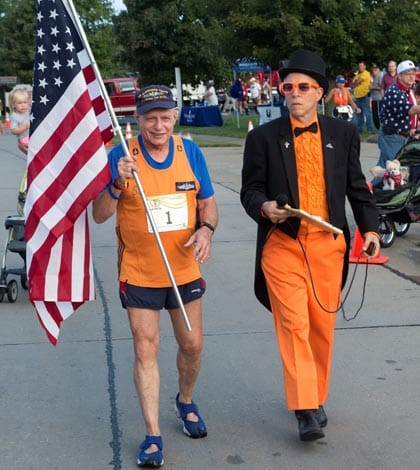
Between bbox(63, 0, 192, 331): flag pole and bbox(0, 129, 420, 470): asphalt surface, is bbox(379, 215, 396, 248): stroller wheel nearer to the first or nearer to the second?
bbox(0, 129, 420, 470): asphalt surface

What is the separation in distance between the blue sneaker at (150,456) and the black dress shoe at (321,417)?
91 centimetres

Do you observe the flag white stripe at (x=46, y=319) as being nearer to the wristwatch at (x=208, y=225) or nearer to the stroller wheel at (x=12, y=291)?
the wristwatch at (x=208, y=225)

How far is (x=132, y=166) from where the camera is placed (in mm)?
Answer: 4520

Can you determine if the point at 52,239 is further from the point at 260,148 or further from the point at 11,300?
the point at 11,300

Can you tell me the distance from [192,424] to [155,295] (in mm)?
797

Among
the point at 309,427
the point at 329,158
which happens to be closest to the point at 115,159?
the point at 329,158

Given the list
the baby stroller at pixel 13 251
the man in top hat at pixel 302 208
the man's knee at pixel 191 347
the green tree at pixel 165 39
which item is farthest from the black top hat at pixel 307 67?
→ the green tree at pixel 165 39

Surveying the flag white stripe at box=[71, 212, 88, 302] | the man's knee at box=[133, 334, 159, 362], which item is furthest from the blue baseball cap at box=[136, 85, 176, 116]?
the man's knee at box=[133, 334, 159, 362]

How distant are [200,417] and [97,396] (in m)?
0.91

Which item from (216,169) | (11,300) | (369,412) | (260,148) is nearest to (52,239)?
(260,148)

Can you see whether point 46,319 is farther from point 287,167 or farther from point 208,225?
point 287,167

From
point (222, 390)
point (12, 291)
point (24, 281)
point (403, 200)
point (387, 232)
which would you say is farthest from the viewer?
point (387, 232)

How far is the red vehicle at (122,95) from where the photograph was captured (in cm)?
4362

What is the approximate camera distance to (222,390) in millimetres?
5977
